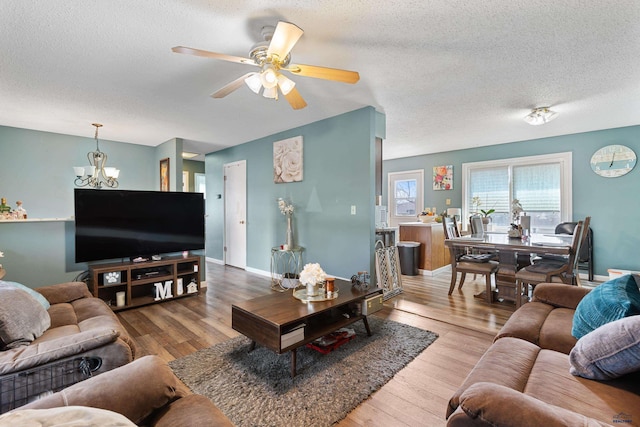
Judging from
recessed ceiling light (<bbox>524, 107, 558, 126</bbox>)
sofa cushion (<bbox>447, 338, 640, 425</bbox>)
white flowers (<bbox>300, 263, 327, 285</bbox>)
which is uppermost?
recessed ceiling light (<bbox>524, 107, 558, 126</bbox>)

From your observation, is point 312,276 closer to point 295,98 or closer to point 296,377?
point 296,377

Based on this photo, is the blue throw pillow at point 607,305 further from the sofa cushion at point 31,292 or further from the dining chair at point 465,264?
the sofa cushion at point 31,292

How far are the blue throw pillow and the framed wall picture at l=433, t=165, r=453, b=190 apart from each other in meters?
5.01

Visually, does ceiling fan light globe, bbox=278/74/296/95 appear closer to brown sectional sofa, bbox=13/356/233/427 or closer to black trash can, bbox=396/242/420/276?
brown sectional sofa, bbox=13/356/233/427

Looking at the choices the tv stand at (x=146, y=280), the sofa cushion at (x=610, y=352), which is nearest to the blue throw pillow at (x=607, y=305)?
the sofa cushion at (x=610, y=352)

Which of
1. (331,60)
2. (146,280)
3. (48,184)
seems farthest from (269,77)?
(48,184)

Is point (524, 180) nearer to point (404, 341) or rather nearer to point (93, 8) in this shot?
point (404, 341)

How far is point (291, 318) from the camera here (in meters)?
2.02

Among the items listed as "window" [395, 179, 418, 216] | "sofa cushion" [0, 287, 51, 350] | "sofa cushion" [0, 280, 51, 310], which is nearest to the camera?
"sofa cushion" [0, 287, 51, 350]

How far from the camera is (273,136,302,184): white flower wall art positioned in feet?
14.4

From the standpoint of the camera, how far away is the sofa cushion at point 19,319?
1.49 m

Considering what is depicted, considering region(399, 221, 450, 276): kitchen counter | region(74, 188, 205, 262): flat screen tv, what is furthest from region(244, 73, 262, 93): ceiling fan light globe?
region(399, 221, 450, 276): kitchen counter

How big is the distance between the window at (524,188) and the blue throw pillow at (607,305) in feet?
12.2

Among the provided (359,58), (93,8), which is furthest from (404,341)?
(93,8)
